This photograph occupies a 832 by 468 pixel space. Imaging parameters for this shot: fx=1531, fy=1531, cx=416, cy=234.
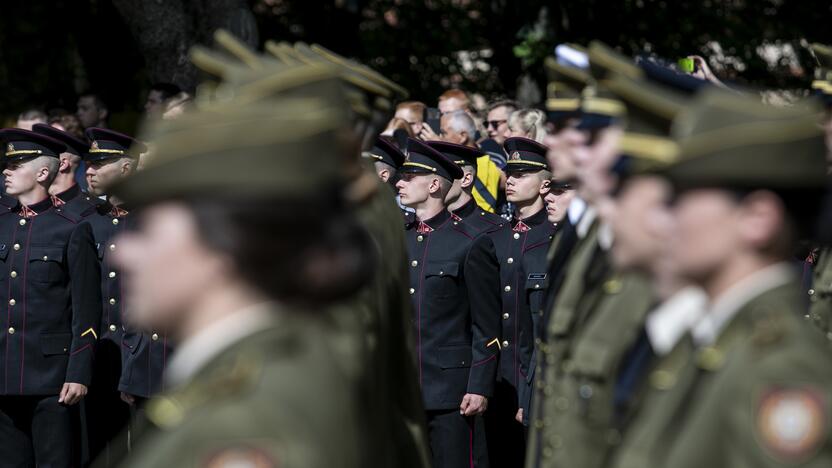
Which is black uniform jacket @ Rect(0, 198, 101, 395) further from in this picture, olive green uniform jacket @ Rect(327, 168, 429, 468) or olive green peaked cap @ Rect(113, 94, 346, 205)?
olive green peaked cap @ Rect(113, 94, 346, 205)

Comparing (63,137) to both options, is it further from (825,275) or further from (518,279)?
(825,275)

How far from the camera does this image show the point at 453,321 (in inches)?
341

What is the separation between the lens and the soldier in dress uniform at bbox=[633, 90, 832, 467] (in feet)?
9.30

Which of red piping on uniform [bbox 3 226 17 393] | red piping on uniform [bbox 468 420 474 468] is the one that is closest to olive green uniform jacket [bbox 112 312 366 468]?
red piping on uniform [bbox 468 420 474 468]

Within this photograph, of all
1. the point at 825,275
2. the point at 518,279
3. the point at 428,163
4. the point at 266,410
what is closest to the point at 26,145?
the point at 428,163

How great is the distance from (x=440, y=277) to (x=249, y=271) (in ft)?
19.5

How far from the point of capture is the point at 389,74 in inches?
671

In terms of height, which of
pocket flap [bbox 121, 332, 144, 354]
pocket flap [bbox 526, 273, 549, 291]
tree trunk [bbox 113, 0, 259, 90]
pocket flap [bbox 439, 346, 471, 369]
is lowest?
pocket flap [bbox 439, 346, 471, 369]

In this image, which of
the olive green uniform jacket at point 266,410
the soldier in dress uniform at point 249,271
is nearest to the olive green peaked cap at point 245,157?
the soldier in dress uniform at point 249,271

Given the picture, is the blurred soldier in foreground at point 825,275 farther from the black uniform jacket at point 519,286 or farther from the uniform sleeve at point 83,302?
the uniform sleeve at point 83,302

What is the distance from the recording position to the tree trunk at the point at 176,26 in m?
Answer: 13.7

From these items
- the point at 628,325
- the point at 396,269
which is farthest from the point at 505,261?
the point at 628,325

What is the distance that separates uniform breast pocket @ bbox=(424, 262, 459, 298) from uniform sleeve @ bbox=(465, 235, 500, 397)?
3.9 inches

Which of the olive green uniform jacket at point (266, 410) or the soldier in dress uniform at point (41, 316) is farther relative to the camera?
the soldier in dress uniform at point (41, 316)
